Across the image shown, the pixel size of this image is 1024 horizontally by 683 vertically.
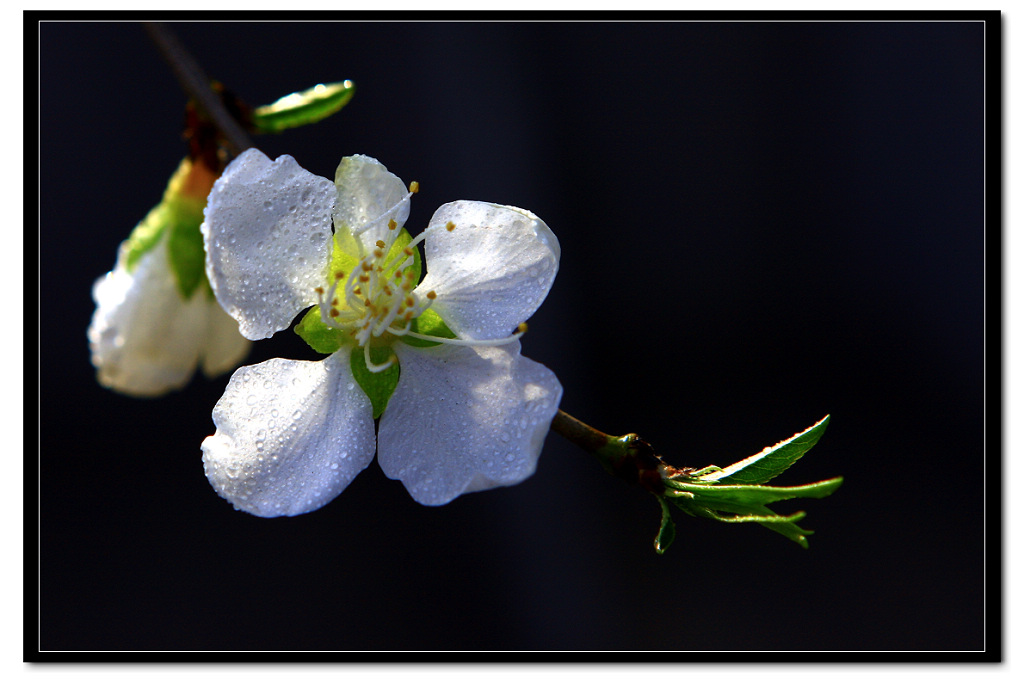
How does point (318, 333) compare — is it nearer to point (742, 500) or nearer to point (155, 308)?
point (742, 500)

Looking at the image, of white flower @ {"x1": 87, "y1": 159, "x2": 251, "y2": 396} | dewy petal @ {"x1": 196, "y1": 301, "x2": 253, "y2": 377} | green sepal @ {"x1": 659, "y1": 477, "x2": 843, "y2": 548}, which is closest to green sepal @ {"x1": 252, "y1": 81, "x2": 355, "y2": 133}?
white flower @ {"x1": 87, "y1": 159, "x2": 251, "y2": 396}

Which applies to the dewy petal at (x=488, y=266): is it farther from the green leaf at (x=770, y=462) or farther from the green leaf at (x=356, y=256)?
the green leaf at (x=770, y=462)

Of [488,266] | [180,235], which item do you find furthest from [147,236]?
[488,266]

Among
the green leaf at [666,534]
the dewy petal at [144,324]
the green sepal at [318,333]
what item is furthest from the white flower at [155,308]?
the green leaf at [666,534]

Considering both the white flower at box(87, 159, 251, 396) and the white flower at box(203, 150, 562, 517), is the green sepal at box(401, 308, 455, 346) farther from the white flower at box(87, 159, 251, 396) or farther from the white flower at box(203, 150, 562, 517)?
the white flower at box(87, 159, 251, 396)

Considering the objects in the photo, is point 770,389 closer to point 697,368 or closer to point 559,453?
point 697,368

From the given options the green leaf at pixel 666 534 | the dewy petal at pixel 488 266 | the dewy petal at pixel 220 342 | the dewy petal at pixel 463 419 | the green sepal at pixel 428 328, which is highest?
the dewy petal at pixel 488 266

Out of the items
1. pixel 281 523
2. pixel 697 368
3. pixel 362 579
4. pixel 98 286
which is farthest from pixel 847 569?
pixel 98 286
